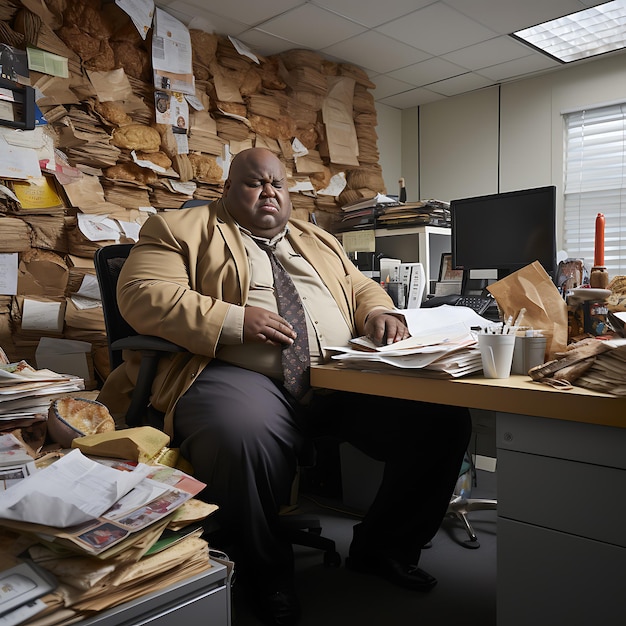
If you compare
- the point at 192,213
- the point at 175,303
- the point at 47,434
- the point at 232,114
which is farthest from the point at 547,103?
the point at 47,434

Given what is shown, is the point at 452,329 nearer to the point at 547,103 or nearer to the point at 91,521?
the point at 91,521

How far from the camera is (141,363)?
160cm

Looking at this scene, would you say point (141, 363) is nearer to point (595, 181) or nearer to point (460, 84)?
point (595, 181)

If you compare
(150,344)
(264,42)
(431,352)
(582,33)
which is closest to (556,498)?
(431,352)

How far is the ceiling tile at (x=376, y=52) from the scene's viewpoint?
340 cm

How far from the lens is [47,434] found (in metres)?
1.39

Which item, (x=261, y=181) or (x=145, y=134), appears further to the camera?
(x=145, y=134)

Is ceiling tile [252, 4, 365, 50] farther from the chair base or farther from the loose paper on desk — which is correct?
the chair base

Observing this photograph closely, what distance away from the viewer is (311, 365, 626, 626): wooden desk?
3.22ft

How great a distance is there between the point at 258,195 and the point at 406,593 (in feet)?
3.96

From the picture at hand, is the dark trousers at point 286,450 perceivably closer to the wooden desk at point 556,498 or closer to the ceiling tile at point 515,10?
the wooden desk at point 556,498

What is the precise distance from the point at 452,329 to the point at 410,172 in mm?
3324

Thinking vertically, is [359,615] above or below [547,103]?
below

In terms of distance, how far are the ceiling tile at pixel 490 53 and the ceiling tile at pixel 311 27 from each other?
0.70 meters
